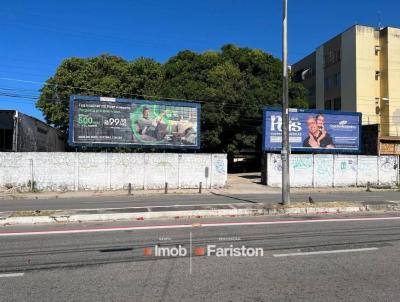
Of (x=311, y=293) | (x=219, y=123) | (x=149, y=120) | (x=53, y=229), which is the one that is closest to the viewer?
(x=311, y=293)

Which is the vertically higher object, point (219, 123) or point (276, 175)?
point (219, 123)

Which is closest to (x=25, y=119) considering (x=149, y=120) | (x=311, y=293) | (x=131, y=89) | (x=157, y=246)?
(x=149, y=120)

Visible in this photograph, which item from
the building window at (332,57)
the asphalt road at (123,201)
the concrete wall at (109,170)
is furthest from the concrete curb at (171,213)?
the building window at (332,57)

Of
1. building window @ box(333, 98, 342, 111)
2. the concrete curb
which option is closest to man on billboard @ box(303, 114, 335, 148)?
the concrete curb

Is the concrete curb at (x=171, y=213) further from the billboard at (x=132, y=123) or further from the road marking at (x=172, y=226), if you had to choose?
the billboard at (x=132, y=123)

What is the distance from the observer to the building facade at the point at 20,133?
29797mm

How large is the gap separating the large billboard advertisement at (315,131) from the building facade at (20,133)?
16.8m

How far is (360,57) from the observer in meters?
52.4

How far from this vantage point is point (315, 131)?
110 feet

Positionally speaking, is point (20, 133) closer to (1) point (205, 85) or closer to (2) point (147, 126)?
(2) point (147, 126)

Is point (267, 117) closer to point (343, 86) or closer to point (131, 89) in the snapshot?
point (131, 89)

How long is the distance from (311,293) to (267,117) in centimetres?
2701

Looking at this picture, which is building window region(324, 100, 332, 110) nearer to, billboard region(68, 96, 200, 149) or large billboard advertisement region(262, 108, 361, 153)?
large billboard advertisement region(262, 108, 361, 153)

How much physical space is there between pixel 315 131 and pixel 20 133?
2099cm
